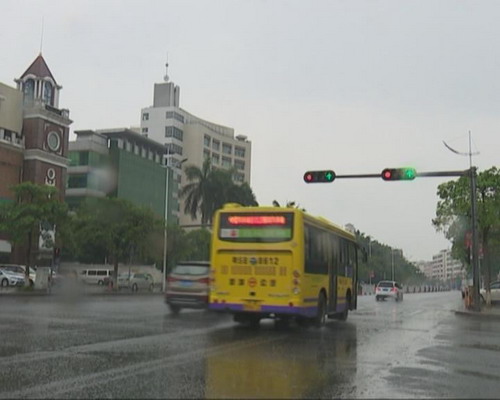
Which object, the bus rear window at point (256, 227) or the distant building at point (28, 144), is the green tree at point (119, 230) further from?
the bus rear window at point (256, 227)

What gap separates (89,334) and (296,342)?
4.59 meters

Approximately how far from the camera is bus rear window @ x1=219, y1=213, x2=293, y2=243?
49.6 ft

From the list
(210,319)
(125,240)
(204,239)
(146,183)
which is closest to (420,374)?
(210,319)

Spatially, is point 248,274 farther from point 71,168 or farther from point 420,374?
point 71,168

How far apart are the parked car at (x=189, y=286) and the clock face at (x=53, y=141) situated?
163 ft

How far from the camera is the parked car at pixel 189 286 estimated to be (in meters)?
20.0

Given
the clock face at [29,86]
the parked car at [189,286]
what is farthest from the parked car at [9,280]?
the clock face at [29,86]

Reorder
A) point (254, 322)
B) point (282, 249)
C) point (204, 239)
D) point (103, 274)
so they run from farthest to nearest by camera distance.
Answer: point (204, 239) → point (103, 274) → point (254, 322) → point (282, 249)

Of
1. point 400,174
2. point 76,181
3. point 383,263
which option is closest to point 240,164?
point 383,263

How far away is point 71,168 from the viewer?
76.4m

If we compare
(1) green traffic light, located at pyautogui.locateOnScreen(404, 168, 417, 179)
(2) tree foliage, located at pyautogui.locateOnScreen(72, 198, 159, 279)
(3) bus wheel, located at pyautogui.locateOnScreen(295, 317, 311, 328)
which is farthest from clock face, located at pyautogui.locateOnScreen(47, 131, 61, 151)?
(3) bus wheel, located at pyautogui.locateOnScreen(295, 317, 311, 328)

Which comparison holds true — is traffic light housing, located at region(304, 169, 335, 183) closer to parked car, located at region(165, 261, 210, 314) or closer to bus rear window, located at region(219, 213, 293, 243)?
parked car, located at region(165, 261, 210, 314)

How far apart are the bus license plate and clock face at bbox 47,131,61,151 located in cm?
5538

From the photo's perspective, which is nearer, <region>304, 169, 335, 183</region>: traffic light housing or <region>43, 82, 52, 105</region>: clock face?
<region>304, 169, 335, 183</region>: traffic light housing
